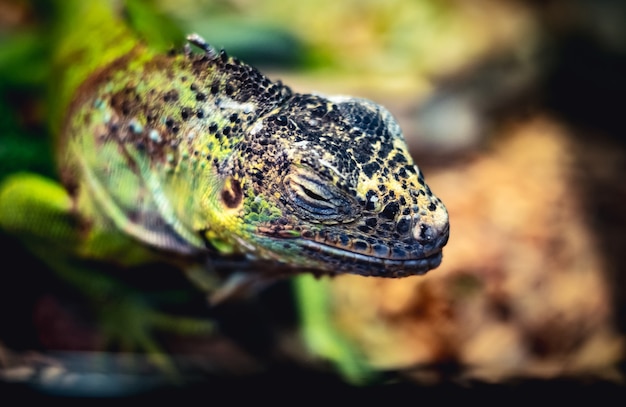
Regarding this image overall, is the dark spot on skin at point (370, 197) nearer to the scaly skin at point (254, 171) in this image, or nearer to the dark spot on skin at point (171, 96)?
the scaly skin at point (254, 171)

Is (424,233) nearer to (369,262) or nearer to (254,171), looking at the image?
(369,262)

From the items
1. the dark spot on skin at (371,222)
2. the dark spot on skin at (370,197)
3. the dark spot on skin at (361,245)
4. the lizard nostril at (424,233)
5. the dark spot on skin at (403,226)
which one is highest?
the dark spot on skin at (370,197)

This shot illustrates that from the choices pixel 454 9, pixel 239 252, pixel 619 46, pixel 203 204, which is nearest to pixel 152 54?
pixel 203 204

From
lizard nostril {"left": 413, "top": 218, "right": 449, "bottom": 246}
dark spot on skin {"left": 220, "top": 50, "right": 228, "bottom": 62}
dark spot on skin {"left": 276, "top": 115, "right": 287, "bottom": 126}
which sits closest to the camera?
lizard nostril {"left": 413, "top": 218, "right": 449, "bottom": 246}

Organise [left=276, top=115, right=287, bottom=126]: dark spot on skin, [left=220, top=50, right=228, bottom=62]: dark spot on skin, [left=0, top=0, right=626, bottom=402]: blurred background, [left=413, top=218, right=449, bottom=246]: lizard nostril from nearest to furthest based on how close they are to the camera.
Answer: [left=413, top=218, right=449, bottom=246]: lizard nostril, [left=276, top=115, right=287, bottom=126]: dark spot on skin, [left=220, top=50, right=228, bottom=62]: dark spot on skin, [left=0, top=0, right=626, bottom=402]: blurred background

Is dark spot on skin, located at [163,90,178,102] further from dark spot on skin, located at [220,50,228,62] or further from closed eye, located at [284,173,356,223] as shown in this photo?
closed eye, located at [284,173,356,223]

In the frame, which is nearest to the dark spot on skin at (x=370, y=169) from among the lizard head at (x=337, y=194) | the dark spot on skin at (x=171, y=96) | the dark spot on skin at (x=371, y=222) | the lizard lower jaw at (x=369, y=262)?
the lizard head at (x=337, y=194)

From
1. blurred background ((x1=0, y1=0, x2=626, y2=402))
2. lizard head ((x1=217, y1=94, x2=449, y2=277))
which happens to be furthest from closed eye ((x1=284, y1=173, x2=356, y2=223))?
blurred background ((x1=0, y1=0, x2=626, y2=402))
